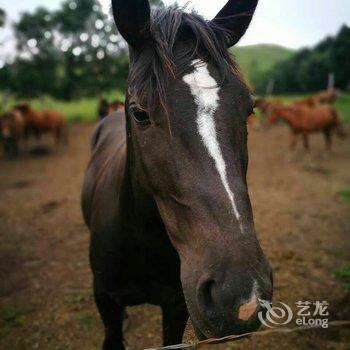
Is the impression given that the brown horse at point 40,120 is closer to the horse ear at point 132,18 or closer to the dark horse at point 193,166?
the dark horse at point 193,166

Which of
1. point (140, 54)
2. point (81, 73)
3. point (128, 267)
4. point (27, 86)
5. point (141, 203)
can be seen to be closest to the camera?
point (140, 54)

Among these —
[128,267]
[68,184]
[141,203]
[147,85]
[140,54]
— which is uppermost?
[140,54]

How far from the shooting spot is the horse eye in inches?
67.5

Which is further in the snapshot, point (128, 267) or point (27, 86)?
point (27, 86)

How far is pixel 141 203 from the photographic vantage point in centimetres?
205

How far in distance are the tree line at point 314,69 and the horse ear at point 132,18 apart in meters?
25.0

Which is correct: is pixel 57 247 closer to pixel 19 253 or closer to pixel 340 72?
pixel 19 253

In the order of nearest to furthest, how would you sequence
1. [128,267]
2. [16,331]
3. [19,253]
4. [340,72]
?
1. [128,267]
2. [16,331]
3. [19,253]
4. [340,72]

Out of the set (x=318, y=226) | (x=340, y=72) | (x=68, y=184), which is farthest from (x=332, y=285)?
(x=340, y=72)

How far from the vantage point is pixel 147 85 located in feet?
5.56

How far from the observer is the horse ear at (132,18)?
177 cm

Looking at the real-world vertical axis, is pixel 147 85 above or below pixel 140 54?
below

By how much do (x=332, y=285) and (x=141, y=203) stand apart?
3375mm

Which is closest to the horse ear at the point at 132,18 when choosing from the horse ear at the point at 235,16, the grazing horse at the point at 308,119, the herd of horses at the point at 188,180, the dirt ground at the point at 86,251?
the herd of horses at the point at 188,180
